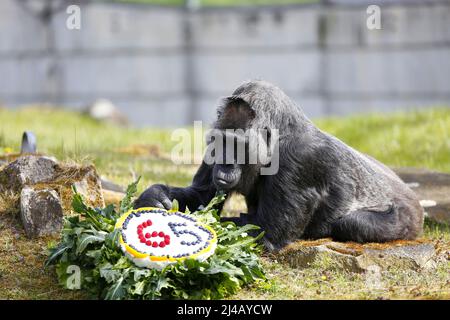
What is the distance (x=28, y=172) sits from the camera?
22.0ft

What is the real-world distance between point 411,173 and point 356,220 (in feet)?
11.0

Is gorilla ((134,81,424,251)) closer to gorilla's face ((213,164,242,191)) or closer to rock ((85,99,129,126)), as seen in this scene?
gorilla's face ((213,164,242,191))

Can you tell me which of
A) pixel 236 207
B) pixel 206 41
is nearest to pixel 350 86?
pixel 206 41

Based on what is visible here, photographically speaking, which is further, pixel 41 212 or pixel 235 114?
pixel 41 212

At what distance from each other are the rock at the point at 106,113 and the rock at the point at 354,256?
1123 centimetres

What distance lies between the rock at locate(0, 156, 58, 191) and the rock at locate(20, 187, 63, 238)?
380 mm

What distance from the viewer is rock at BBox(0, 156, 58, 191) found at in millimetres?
6688

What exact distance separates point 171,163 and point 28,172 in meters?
4.15

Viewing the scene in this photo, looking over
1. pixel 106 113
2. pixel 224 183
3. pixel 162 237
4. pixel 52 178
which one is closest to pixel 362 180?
pixel 224 183

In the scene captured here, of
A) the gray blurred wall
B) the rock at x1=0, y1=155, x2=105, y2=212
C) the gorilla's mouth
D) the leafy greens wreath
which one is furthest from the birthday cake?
the gray blurred wall

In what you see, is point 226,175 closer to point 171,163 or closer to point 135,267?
point 135,267

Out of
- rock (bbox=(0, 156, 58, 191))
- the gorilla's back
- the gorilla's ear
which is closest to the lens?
the gorilla's ear

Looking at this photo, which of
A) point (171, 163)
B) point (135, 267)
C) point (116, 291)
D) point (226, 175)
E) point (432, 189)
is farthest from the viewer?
point (171, 163)

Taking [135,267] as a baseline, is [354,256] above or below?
below
